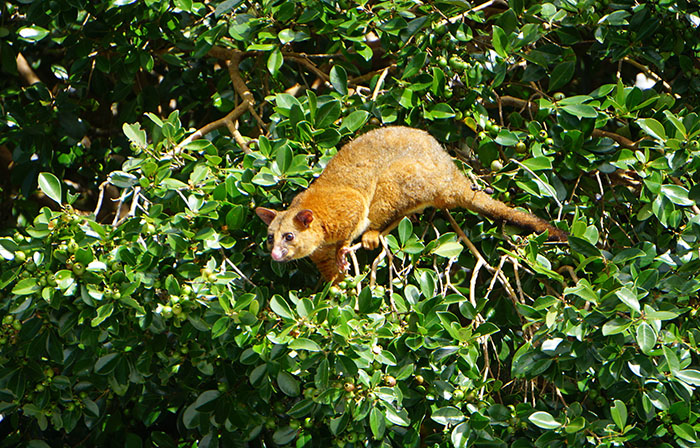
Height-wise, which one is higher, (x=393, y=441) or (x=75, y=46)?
(x=75, y=46)

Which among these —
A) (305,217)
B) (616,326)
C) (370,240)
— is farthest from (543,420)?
(305,217)

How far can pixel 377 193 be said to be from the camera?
3.06 m

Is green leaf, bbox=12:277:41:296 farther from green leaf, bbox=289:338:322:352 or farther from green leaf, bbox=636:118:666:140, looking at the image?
green leaf, bbox=636:118:666:140

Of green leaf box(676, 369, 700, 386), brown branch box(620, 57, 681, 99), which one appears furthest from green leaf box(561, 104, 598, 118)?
green leaf box(676, 369, 700, 386)

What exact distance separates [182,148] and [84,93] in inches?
51.4

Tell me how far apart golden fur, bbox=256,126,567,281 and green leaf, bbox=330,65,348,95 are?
19 centimetres

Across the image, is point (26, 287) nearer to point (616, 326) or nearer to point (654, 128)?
point (616, 326)

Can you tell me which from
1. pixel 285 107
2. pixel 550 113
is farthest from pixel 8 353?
pixel 550 113

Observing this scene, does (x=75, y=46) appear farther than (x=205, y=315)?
Yes

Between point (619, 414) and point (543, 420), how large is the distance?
225mm

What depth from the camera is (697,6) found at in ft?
9.84

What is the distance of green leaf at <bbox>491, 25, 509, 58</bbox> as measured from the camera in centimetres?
290

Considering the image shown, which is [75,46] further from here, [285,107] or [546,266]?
[546,266]

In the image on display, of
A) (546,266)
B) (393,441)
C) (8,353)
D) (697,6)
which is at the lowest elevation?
(393,441)
